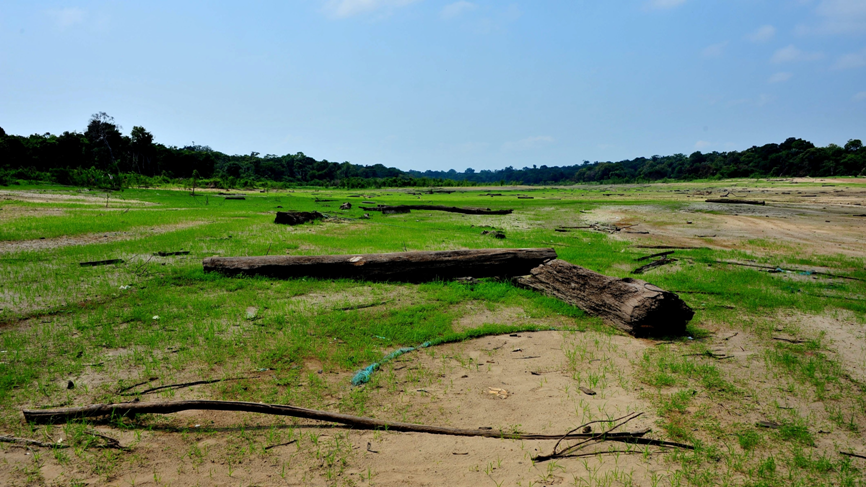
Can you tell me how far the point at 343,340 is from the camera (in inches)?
255

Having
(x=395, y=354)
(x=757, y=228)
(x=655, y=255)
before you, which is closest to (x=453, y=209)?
(x=757, y=228)

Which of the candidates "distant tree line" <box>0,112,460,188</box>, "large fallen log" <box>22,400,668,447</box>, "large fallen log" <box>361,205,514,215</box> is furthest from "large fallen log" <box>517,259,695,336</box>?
"distant tree line" <box>0,112,460,188</box>

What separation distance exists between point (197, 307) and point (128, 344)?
1655 millimetres

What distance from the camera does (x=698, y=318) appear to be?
298 inches

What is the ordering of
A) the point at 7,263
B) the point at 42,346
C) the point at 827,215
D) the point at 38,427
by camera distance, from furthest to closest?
1. the point at 827,215
2. the point at 7,263
3. the point at 42,346
4. the point at 38,427

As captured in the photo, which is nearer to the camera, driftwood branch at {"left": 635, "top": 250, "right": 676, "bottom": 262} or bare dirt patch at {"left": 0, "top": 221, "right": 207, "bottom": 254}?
bare dirt patch at {"left": 0, "top": 221, "right": 207, "bottom": 254}

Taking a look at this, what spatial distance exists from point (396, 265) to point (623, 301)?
16.0ft

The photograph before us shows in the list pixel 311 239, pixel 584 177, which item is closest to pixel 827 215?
pixel 311 239

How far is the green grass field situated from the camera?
3.76 meters

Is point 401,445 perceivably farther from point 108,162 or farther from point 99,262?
point 108,162

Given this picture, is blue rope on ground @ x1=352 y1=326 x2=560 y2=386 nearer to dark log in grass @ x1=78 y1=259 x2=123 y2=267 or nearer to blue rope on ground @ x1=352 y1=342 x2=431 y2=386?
blue rope on ground @ x1=352 y1=342 x2=431 y2=386

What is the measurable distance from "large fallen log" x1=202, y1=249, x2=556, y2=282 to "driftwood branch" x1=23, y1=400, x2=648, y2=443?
5674 millimetres

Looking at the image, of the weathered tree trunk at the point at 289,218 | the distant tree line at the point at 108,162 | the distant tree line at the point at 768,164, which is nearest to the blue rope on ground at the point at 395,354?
the weathered tree trunk at the point at 289,218

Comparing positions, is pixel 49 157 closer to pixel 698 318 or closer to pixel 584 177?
pixel 698 318
